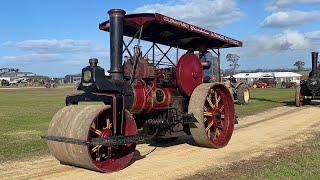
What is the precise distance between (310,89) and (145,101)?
13581 mm

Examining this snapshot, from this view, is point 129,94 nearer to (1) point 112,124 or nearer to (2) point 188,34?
(1) point 112,124

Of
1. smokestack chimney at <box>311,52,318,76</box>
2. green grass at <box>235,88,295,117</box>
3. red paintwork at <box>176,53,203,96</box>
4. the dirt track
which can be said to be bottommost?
the dirt track

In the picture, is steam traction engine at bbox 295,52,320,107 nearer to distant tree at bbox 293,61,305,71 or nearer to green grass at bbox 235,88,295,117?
green grass at bbox 235,88,295,117

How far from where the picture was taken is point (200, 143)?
7.38 metres

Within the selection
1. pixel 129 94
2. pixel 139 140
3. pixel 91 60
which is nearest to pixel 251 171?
pixel 139 140

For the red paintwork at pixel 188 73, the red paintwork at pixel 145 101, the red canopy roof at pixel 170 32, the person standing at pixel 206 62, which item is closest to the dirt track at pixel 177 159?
the red paintwork at pixel 145 101

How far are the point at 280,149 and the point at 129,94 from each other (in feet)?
10.6

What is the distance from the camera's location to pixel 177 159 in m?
6.66

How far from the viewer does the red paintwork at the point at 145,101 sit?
6.43 metres

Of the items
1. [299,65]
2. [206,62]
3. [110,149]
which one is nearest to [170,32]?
[206,62]

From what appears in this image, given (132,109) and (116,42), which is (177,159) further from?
(116,42)

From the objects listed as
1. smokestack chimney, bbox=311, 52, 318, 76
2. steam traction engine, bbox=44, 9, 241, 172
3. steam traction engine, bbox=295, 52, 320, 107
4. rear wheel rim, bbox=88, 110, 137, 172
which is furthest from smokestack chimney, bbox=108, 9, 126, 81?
smokestack chimney, bbox=311, 52, 318, 76

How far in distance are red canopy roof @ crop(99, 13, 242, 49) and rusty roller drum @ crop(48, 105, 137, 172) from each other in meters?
1.86

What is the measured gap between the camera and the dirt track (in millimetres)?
5621
